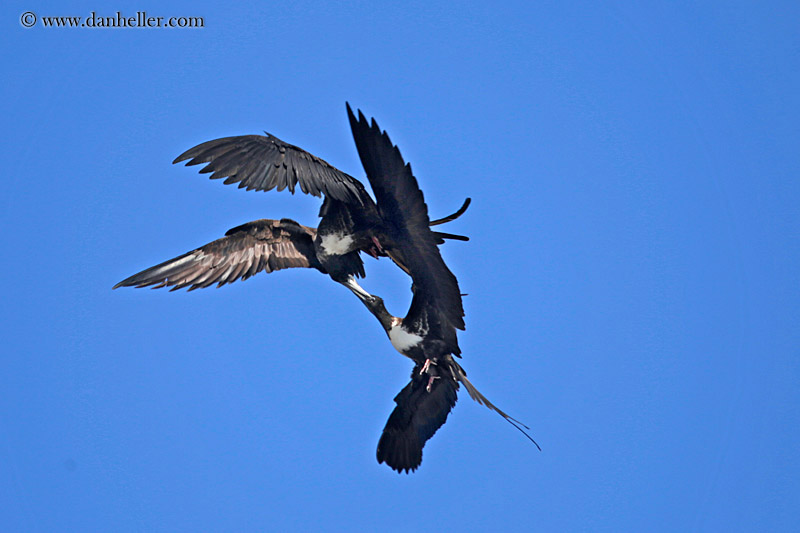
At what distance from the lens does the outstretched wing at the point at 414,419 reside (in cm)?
1021

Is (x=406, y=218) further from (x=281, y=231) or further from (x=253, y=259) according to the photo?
(x=253, y=259)

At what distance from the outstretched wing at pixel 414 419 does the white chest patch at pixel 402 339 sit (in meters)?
0.56

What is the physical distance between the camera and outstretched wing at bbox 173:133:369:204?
28.1 feet

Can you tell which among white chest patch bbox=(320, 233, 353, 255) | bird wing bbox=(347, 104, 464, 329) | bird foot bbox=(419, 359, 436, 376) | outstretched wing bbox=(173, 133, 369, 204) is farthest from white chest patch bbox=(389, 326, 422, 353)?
outstretched wing bbox=(173, 133, 369, 204)

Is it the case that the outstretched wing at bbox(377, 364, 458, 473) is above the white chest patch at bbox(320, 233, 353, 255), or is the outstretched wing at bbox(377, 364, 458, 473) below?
below

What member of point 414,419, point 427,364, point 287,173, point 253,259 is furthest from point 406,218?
point 414,419

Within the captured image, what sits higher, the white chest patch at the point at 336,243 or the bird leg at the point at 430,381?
the white chest patch at the point at 336,243

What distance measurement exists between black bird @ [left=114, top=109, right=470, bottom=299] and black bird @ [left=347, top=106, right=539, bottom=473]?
9.5 inches

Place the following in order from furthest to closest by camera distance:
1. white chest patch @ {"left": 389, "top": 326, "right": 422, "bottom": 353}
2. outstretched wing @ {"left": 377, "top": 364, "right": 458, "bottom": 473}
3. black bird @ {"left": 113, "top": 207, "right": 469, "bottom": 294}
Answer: outstretched wing @ {"left": 377, "top": 364, "right": 458, "bottom": 473} < black bird @ {"left": 113, "top": 207, "right": 469, "bottom": 294} < white chest patch @ {"left": 389, "top": 326, "right": 422, "bottom": 353}

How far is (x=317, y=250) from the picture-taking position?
9914 mm

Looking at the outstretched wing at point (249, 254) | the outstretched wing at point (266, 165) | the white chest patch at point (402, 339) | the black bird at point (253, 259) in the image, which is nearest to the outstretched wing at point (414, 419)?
the white chest patch at point (402, 339)

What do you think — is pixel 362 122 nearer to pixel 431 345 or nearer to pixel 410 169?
pixel 410 169

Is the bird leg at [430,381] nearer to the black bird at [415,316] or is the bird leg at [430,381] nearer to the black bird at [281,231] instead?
the black bird at [415,316]

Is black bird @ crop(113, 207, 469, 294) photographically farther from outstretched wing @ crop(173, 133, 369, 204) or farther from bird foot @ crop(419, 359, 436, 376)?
outstretched wing @ crop(173, 133, 369, 204)
